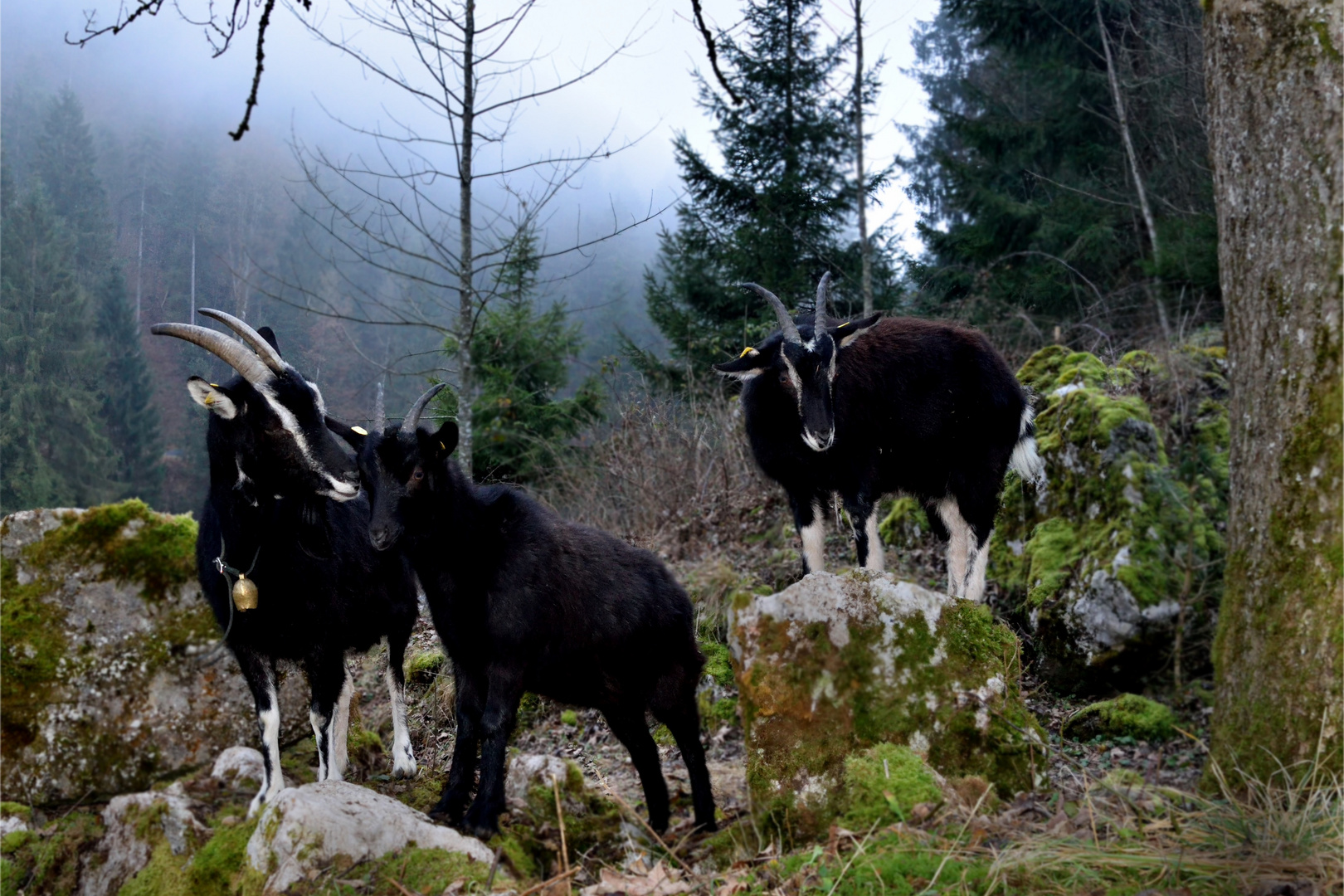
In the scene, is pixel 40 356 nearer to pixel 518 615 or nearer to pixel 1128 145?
pixel 518 615

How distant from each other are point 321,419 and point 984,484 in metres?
4.74

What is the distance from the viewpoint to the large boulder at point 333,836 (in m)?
3.69

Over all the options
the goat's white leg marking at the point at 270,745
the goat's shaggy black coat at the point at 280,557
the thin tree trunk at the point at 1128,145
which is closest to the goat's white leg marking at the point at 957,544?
the goat's shaggy black coat at the point at 280,557

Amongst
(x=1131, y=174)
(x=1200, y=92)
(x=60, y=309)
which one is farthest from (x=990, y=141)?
(x=60, y=309)

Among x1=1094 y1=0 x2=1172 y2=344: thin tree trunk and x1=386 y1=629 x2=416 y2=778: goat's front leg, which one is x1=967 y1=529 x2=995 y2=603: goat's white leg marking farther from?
x1=1094 y1=0 x2=1172 y2=344: thin tree trunk

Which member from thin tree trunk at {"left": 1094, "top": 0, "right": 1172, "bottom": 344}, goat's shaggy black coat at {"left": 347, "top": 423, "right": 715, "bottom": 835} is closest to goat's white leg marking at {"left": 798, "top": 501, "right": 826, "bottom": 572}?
goat's shaggy black coat at {"left": 347, "top": 423, "right": 715, "bottom": 835}

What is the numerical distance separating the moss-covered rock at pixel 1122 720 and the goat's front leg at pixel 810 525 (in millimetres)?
1957

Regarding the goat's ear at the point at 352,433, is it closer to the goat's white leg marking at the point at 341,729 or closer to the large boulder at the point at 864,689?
the goat's white leg marking at the point at 341,729

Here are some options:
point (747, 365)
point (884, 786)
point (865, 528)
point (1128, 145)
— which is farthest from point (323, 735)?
point (1128, 145)

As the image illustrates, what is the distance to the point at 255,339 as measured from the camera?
5.01 meters

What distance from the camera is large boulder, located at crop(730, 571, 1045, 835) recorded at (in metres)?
4.12

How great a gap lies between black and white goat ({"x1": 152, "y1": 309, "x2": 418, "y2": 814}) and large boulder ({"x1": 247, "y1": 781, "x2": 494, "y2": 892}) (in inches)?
45.1

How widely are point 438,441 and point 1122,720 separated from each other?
410cm

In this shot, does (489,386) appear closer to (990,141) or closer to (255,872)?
(255,872)
